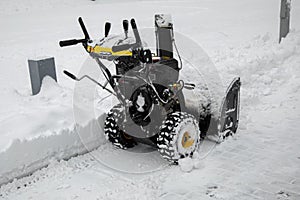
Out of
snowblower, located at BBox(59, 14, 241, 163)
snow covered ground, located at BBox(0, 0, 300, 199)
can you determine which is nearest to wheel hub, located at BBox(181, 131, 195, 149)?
snowblower, located at BBox(59, 14, 241, 163)

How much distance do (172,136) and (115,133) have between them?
0.78 meters

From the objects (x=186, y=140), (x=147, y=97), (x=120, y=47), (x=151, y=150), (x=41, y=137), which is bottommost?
(x=151, y=150)

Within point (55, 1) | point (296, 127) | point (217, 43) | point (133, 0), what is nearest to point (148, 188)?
point (296, 127)

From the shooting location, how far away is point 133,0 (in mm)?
19219

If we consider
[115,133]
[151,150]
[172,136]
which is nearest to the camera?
[172,136]

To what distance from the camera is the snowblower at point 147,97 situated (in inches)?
151

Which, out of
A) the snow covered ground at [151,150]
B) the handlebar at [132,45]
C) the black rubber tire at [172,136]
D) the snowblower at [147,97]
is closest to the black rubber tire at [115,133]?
the snowblower at [147,97]

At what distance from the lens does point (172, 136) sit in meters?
3.94

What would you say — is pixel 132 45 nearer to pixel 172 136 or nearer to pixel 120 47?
pixel 120 47

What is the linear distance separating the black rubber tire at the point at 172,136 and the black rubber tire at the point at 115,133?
1.88 feet

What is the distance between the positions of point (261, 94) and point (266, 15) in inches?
278

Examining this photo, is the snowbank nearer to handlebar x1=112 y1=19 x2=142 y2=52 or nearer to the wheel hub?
the wheel hub

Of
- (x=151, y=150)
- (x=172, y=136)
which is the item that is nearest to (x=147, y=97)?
(x=172, y=136)

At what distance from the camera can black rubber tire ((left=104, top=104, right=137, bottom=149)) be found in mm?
4383
